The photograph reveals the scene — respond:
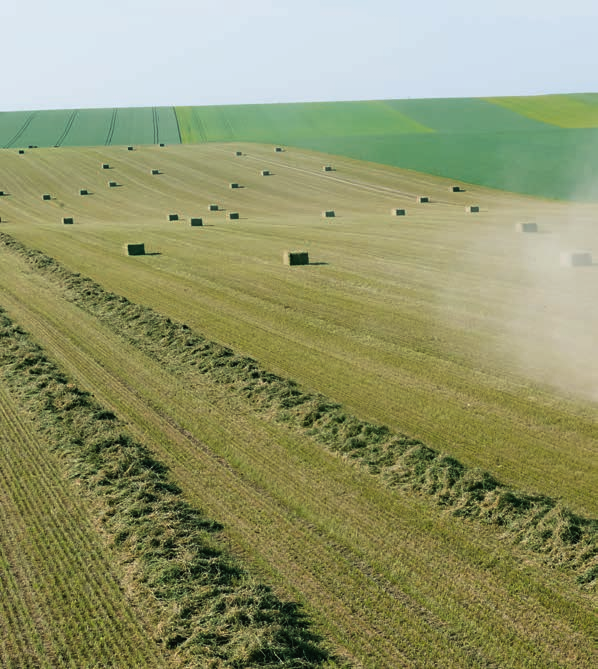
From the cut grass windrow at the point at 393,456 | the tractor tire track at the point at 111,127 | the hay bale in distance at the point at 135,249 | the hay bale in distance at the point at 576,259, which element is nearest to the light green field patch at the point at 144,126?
the tractor tire track at the point at 111,127

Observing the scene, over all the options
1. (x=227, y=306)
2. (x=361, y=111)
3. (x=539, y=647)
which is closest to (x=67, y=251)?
(x=227, y=306)

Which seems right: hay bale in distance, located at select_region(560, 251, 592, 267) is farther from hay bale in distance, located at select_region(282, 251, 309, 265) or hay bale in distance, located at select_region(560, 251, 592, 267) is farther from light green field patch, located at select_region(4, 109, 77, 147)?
light green field patch, located at select_region(4, 109, 77, 147)

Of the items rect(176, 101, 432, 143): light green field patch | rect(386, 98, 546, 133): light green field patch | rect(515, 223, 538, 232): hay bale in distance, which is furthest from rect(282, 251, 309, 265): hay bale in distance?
rect(386, 98, 546, 133): light green field patch

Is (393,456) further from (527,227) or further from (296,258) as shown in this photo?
(527,227)

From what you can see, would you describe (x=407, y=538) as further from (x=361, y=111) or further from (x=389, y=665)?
(x=361, y=111)

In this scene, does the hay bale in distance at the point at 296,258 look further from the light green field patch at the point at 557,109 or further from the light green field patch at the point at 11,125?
the light green field patch at the point at 557,109

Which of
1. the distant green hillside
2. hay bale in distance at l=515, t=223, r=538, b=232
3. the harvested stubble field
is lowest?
hay bale in distance at l=515, t=223, r=538, b=232
